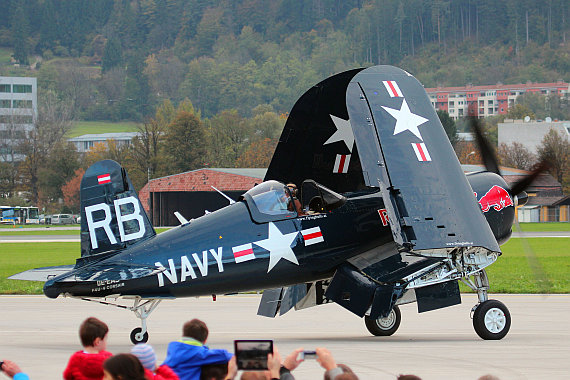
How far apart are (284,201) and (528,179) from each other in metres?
4.18

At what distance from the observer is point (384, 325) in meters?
15.4

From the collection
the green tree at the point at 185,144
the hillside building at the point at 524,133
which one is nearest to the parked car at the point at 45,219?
the green tree at the point at 185,144

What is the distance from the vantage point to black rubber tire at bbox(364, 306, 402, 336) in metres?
15.3

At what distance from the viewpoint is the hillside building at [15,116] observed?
141 meters

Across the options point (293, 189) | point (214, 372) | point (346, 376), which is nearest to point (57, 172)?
point (293, 189)

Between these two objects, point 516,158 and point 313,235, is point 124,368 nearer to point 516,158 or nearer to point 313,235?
point 313,235

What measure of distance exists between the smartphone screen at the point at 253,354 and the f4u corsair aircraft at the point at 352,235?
6958mm

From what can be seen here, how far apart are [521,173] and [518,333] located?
3.46m

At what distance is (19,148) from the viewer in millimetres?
132375

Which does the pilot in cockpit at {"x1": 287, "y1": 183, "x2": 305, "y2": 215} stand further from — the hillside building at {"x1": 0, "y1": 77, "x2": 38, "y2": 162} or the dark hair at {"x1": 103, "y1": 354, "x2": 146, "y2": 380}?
the hillside building at {"x1": 0, "y1": 77, "x2": 38, "y2": 162}

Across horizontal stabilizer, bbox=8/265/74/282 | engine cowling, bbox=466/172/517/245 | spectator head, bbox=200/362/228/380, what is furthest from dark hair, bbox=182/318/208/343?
engine cowling, bbox=466/172/517/245

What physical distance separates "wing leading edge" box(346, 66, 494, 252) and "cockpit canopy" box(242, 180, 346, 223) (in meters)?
1.25

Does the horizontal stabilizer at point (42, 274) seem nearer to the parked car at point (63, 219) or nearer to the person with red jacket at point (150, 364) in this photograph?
the person with red jacket at point (150, 364)

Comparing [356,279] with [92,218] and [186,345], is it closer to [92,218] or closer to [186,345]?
[92,218]
